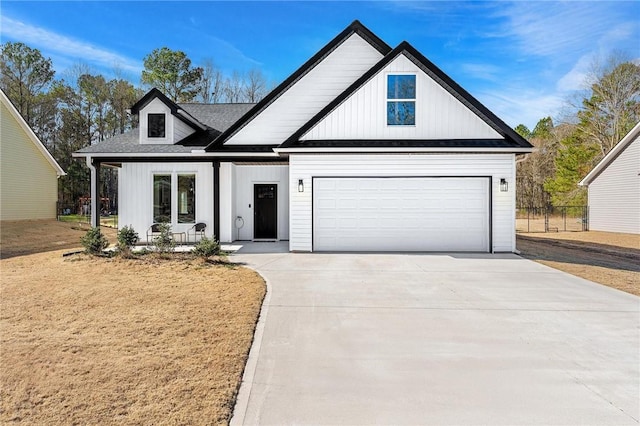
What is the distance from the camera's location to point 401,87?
1119cm

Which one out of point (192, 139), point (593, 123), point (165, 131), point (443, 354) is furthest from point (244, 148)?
point (593, 123)

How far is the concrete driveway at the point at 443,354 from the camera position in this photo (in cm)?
317

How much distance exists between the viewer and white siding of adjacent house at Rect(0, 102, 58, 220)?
61.4ft

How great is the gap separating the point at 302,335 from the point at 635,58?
1302 inches

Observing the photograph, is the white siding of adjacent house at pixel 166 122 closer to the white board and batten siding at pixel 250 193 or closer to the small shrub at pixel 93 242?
the white board and batten siding at pixel 250 193

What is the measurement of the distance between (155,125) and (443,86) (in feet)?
33.5

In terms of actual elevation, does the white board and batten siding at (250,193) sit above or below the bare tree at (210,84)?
below

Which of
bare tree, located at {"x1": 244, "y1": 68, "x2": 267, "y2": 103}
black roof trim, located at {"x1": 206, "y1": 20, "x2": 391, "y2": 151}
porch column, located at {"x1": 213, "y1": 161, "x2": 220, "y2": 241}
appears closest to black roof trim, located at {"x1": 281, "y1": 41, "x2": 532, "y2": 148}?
black roof trim, located at {"x1": 206, "y1": 20, "x2": 391, "y2": 151}

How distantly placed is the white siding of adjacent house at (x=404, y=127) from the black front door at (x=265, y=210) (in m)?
3.35

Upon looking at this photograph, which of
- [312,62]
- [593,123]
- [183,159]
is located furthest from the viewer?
[593,123]

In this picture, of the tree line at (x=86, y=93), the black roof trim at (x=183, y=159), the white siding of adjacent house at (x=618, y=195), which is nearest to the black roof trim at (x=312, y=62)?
the black roof trim at (x=183, y=159)

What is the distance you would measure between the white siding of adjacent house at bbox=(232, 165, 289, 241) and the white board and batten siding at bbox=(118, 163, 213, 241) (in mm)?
1221

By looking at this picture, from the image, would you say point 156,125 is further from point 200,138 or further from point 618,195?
point 618,195

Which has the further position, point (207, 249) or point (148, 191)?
point (148, 191)
